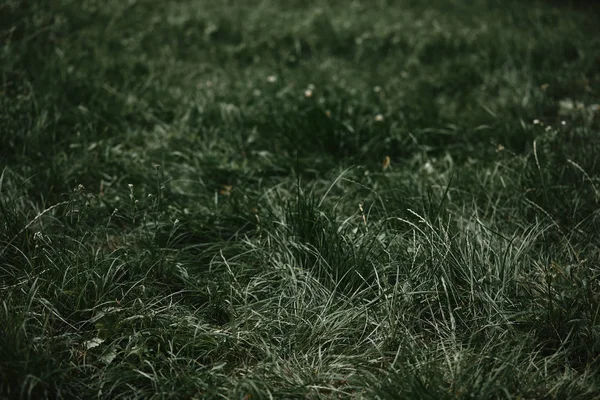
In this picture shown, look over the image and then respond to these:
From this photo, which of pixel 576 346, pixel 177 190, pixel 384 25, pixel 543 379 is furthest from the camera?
pixel 384 25

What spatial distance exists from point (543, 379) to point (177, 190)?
208 cm

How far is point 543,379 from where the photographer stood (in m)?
2.05

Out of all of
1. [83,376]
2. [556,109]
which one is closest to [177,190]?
[83,376]

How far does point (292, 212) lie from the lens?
9.29ft

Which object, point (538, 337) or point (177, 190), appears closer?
point (538, 337)

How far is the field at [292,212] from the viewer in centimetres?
214

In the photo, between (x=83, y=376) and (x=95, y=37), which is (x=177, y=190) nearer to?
(x=83, y=376)

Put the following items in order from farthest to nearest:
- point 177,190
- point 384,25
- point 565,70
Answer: point 384,25, point 565,70, point 177,190

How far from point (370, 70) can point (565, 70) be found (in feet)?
5.03

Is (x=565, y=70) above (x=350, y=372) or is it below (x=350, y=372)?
above

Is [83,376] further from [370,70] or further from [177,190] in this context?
[370,70]

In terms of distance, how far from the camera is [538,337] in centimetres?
225

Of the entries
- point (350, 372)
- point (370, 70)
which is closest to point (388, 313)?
point (350, 372)

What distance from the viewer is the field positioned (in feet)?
7.01
